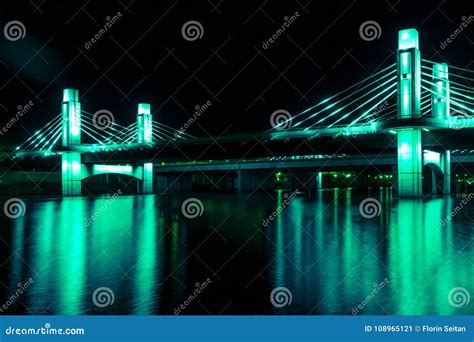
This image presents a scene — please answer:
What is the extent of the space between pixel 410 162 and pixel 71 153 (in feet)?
137

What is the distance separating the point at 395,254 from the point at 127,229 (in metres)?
9.22

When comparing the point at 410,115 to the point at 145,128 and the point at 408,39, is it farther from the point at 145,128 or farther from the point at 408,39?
the point at 145,128

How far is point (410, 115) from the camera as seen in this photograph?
40250 millimetres

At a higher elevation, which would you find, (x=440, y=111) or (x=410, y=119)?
(x=440, y=111)

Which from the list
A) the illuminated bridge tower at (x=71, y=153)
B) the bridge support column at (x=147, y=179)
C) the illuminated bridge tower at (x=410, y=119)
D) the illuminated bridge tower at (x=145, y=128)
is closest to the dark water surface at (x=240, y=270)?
the illuminated bridge tower at (x=410, y=119)

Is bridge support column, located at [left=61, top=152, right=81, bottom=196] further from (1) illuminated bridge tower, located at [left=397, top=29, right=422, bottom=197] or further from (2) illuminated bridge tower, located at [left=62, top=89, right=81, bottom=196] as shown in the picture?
(1) illuminated bridge tower, located at [left=397, top=29, right=422, bottom=197]

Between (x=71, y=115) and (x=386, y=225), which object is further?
(x=71, y=115)

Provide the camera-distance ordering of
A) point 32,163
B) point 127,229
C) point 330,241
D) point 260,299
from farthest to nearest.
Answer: point 32,163 → point 127,229 → point 330,241 → point 260,299

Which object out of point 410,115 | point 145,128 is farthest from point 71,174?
point 410,115

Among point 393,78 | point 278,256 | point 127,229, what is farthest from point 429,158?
point 278,256

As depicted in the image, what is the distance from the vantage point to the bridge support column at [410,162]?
4069 centimetres

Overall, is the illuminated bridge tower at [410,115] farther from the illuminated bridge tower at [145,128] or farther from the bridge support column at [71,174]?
the bridge support column at [71,174]

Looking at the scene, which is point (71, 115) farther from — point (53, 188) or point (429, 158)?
point (429, 158)

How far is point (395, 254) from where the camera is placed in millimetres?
10773
